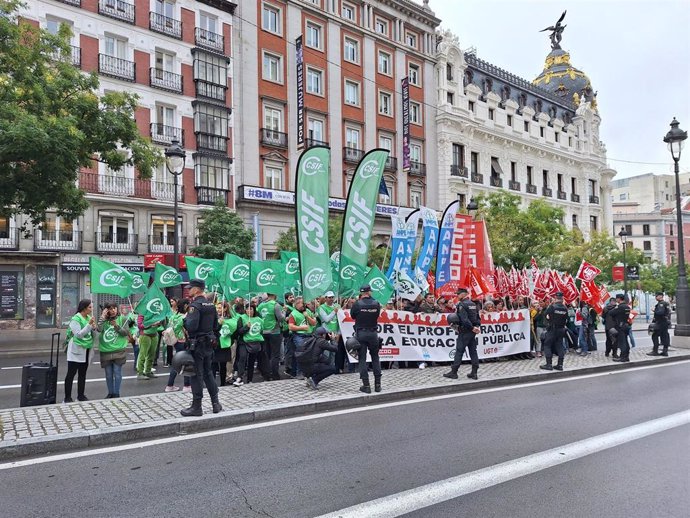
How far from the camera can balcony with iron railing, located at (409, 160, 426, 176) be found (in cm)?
4088

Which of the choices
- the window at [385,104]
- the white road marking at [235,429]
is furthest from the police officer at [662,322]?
the window at [385,104]

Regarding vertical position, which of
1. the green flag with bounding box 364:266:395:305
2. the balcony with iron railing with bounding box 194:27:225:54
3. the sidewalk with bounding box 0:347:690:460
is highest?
the balcony with iron railing with bounding box 194:27:225:54

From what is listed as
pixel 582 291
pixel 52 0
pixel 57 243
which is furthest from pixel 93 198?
pixel 582 291

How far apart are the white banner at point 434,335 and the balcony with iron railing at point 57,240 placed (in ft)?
67.6

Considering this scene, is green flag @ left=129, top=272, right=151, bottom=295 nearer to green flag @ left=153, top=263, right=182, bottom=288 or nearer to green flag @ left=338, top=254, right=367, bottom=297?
green flag @ left=153, top=263, right=182, bottom=288

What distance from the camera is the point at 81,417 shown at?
7.08 metres

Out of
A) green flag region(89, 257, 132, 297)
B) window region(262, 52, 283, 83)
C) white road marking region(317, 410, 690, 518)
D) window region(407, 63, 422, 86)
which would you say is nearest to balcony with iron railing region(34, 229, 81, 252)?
window region(262, 52, 283, 83)

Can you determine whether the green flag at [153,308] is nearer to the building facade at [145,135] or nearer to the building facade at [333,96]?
the building facade at [145,135]

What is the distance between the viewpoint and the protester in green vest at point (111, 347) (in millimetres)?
8844

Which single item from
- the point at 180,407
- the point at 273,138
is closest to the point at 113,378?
the point at 180,407

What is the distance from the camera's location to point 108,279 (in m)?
11.2

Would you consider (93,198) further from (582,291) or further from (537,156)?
(537,156)

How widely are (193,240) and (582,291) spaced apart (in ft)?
68.0

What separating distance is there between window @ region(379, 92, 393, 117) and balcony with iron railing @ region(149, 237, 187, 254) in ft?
56.2
